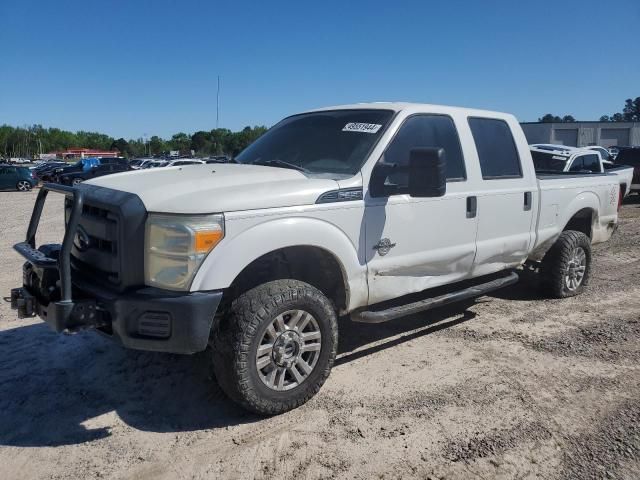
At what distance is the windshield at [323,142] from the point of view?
4.15 meters

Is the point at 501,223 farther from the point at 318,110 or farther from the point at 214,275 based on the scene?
the point at 214,275

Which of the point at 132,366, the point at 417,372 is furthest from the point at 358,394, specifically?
the point at 132,366

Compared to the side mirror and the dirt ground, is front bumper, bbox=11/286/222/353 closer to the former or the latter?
the dirt ground

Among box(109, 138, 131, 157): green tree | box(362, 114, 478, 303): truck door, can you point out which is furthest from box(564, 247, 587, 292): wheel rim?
box(109, 138, 131, 157): green tree

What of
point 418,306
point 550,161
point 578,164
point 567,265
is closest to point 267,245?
point 418,306

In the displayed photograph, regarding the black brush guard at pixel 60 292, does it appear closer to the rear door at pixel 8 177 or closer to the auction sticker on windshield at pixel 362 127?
the auction sticker on windshield at pixel 362 127

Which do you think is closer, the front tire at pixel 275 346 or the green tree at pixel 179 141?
the front tire at pixel 275 346

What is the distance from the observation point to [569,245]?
6.04 m

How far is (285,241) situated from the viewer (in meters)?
3.47

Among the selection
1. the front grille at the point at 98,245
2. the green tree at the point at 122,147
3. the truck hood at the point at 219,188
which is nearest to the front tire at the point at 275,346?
the truck hood at the point at 219,188

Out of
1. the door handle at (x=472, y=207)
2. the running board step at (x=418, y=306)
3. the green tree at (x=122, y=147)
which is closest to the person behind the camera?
the running board step at (x=418, y=306)

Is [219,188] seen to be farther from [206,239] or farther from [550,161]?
[550,161]

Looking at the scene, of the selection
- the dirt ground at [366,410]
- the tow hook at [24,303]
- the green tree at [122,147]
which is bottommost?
the dirt ground at [366,410]

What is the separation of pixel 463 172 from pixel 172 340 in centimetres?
284
